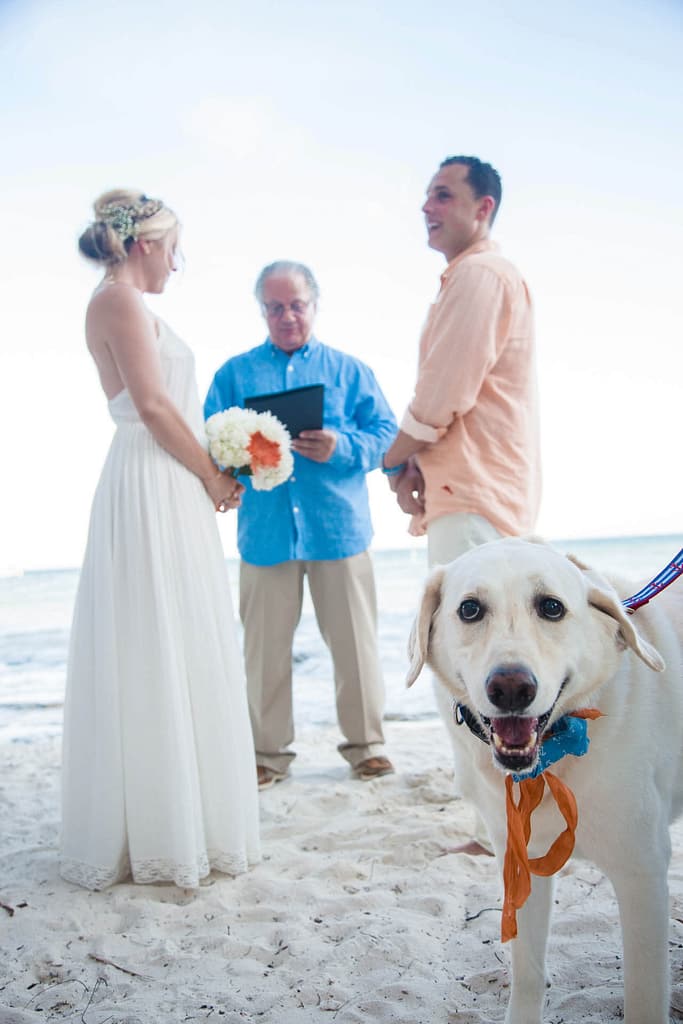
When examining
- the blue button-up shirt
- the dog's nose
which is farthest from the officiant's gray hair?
the dog's nose

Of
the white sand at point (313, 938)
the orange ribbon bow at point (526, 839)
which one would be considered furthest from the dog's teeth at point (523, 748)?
the white sand at point (313, 938)

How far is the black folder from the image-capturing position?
11.8ft

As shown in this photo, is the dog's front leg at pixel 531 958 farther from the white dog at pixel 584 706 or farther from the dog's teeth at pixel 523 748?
the dog's teeth at pixel 523 748

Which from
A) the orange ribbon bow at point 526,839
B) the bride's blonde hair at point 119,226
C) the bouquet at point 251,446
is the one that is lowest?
the orange ribbon bow at point 526,839

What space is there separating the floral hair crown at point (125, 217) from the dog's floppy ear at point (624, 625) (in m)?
2.28

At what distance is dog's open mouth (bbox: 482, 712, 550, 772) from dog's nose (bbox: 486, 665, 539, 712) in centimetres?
4

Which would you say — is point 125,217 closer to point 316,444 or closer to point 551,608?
Answer: point 316,444

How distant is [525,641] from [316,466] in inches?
105

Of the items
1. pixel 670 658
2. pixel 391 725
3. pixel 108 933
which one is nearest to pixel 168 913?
pixel 108 933

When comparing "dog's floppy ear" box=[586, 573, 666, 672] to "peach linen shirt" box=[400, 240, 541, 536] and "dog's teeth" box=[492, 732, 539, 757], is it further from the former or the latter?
"peach linen shirt" box=[400, 240, 541, 536]

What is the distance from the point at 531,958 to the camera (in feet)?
5.46

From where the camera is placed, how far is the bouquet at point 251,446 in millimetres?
3010

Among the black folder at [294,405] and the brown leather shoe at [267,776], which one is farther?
the brown leather shoe at [267,776]

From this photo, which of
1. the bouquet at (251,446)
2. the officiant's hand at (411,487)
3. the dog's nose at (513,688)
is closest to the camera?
the dog's nose at (513,688)
